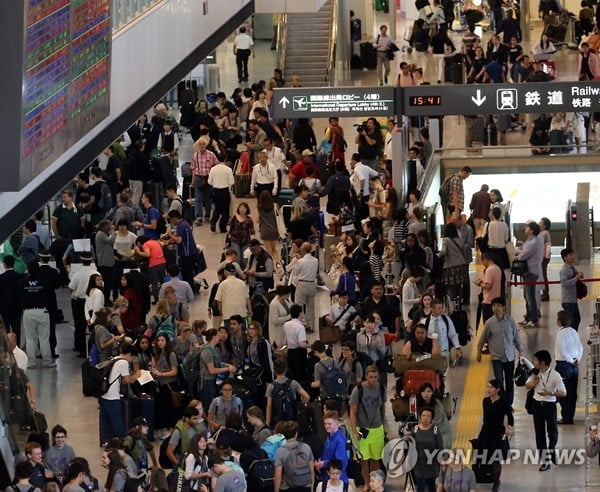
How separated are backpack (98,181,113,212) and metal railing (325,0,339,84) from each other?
15.7m

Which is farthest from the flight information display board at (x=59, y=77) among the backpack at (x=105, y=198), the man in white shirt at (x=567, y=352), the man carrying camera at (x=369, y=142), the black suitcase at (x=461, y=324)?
the man carrying camera at (x=369, y=142)

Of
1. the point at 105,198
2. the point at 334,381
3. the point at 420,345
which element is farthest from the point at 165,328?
the point at 105,198

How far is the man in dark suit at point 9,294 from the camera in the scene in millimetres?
20281

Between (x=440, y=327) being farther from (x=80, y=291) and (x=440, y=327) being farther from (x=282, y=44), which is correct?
(x=282, y=44)

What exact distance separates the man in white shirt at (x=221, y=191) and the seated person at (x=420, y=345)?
333 inches

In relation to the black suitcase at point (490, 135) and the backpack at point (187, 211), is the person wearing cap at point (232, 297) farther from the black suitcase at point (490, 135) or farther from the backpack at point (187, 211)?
the black suitcase at point (490, 135)

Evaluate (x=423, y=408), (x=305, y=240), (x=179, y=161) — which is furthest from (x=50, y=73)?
(x=179, y=161)

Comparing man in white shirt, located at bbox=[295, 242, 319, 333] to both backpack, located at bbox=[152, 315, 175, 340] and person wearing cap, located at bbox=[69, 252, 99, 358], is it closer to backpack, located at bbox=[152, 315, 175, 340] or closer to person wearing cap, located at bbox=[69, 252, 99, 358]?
person wearing cap, located at bbox=[69, 252, 99, 358]

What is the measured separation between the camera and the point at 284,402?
17094 mm

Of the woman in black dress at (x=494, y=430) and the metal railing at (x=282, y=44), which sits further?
the metal railing at (x=282, y=44)

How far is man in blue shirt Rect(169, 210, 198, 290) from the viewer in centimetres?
2295

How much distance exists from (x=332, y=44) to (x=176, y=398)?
24.4 m

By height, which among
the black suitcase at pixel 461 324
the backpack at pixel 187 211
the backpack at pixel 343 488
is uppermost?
the backpack at pixel 343 488

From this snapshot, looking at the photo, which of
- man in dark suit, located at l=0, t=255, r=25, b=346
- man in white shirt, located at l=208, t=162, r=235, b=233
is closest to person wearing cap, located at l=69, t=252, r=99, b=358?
man in dark suit, located at l=0, t=255, r=25, b=346
